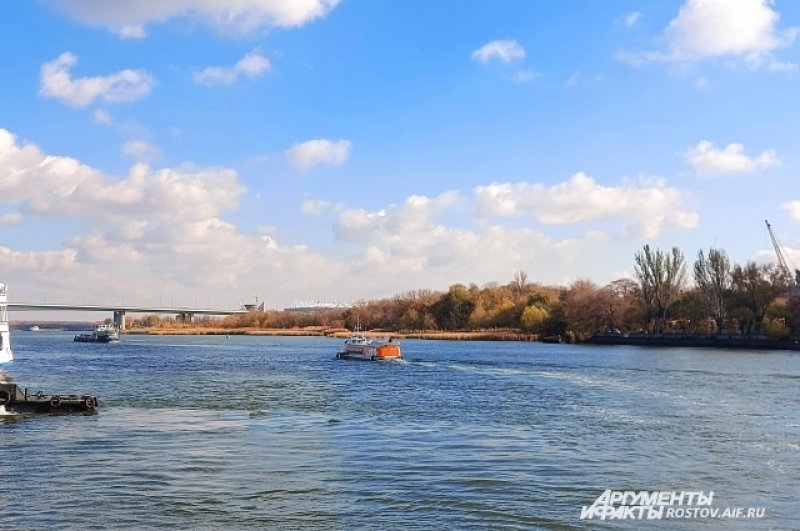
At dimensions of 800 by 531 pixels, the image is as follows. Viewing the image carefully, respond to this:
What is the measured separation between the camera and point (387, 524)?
61.2ft

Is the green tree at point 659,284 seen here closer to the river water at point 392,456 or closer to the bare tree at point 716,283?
the bare tree at point 716,283

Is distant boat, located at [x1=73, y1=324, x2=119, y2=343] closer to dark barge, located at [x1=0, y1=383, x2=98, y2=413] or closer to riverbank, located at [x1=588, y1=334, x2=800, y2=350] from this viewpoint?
riverbank, located at [x1=588, y1=334, x2=800, y2=350]

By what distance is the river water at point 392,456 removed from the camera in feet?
64.3

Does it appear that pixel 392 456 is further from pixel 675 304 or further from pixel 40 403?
pixel 675 304

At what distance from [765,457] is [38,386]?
1926 inches

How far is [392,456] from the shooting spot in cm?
2761

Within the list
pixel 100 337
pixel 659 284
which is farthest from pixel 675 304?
pixel 100 337

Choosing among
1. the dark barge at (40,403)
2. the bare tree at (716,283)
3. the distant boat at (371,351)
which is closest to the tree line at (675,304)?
the bare tree at (716,283)

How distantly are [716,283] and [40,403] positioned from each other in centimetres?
12508

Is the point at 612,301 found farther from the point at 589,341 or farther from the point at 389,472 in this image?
the point at 389,472

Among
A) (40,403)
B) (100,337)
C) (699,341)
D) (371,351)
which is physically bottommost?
(100,337)

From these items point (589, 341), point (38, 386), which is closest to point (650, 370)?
point (38, 386)

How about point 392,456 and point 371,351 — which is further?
point 371,351

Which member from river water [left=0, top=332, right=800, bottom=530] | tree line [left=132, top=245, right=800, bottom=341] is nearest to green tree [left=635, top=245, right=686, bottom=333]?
tree line [left=132, top=245, right=800, bottom=341]
